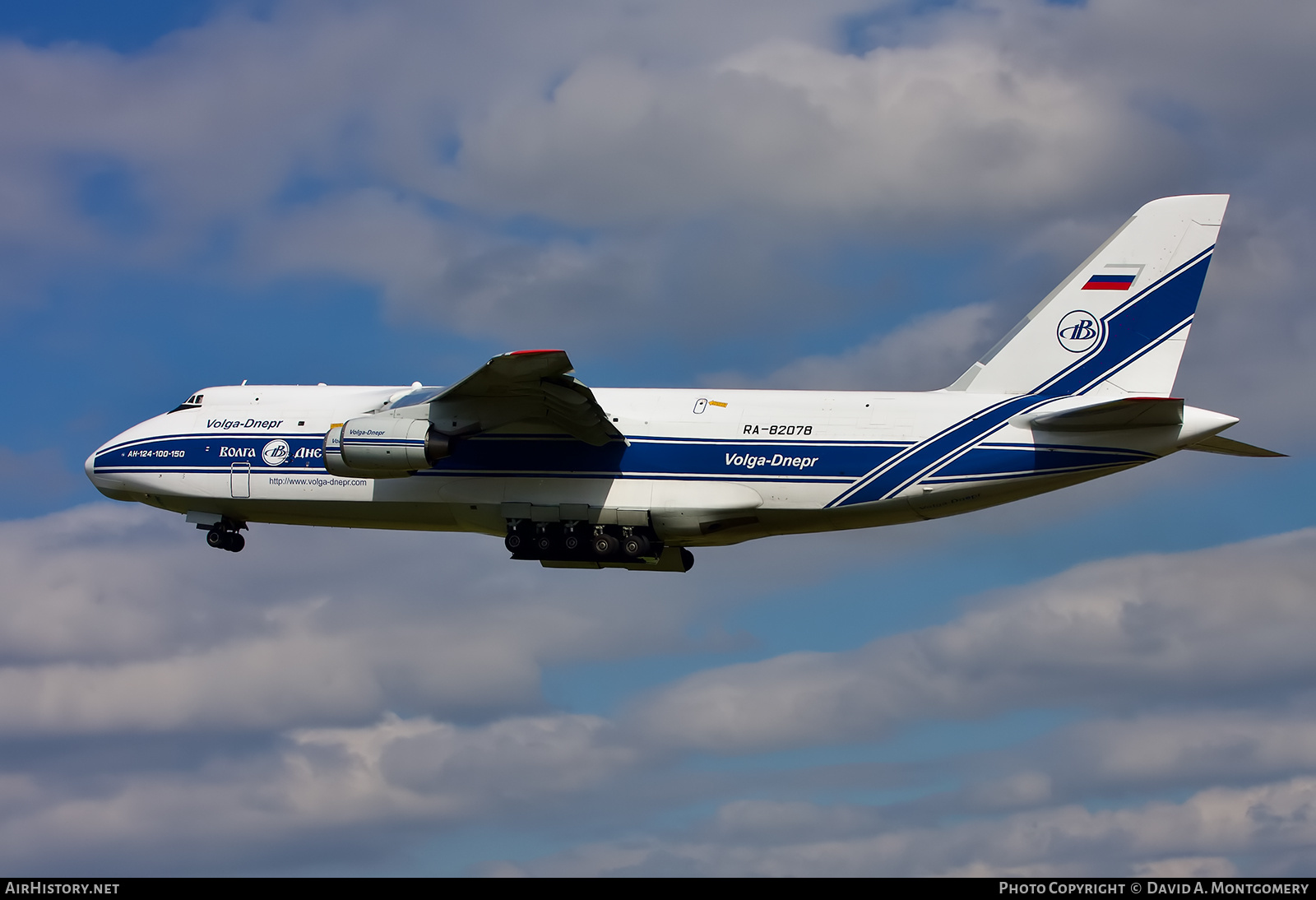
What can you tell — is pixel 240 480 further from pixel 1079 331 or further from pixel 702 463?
pixel 1079 331

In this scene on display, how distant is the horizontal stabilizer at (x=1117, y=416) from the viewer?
917 inches

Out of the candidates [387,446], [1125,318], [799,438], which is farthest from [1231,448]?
[387,446]

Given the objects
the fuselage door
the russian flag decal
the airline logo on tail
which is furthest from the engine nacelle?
the russian flag decal

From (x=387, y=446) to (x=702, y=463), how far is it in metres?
4.86

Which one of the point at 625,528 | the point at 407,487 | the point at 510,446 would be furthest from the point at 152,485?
the point at 625,528

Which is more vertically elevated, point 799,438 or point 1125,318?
point 1125,318

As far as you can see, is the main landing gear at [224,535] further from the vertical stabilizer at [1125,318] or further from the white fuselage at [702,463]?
the vertical stabilizer at [1125,318]

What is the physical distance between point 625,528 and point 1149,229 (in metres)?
9.46

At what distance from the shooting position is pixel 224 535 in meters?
28.1

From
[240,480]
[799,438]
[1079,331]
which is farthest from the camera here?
[240,480]

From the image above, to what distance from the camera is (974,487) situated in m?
24.7

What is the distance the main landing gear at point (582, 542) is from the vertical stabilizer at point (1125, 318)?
226 inches
